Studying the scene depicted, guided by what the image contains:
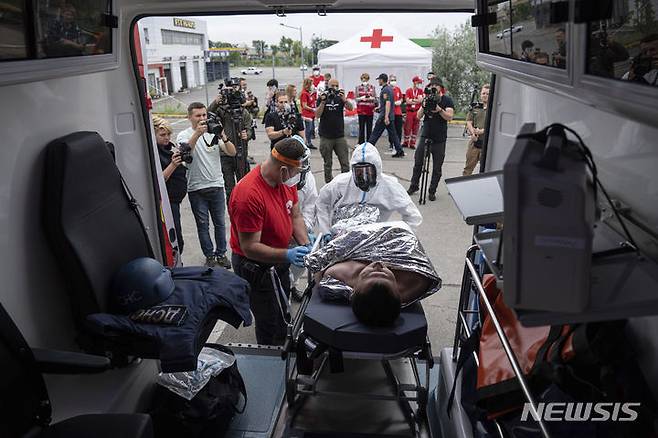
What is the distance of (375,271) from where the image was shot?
8.61ft

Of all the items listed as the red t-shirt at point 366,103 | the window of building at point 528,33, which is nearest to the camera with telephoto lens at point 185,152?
the window of building at point 528,33

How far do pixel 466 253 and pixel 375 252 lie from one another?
0.63m

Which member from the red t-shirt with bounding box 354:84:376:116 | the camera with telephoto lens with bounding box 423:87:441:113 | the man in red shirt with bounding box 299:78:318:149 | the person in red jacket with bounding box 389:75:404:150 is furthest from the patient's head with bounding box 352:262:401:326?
the person in red jacket with bounding box 389:75:404:150

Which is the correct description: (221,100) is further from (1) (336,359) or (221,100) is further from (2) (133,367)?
(1) (336,359)

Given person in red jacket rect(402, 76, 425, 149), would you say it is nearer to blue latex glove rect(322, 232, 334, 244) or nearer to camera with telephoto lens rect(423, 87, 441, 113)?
camera with telephoto lens rect(423, 87, 441, 113)

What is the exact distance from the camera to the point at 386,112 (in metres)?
9.73

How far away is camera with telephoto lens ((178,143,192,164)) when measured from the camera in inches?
174

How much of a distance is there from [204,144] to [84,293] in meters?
2.96

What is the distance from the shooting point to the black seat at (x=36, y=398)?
1727 millimetres

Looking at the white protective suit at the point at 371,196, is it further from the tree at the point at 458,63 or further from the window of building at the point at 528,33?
the tree at the point at 458,63

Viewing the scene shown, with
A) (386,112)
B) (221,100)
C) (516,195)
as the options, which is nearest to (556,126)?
(516,195)

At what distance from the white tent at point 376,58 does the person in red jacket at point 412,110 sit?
871mm

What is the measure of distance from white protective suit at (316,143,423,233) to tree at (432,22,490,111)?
12.9m

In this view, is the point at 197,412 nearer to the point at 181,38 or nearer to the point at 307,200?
the point at 307,200
